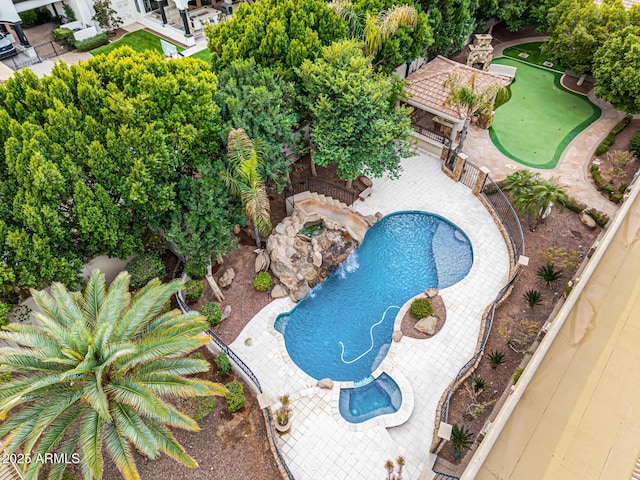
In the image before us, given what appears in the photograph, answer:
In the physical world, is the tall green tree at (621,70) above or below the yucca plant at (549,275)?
above

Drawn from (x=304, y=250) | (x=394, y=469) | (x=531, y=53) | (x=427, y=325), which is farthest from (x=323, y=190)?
(x=531, y=53)

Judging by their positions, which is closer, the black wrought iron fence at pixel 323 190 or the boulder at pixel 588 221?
the boulder at pixel 588 221

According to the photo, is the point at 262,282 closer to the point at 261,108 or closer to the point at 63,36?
the point at 261,108

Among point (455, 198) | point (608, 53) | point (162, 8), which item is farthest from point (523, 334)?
point (162, 8)

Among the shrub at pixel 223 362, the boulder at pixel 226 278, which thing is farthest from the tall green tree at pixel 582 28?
the shrub at pixel 223 362

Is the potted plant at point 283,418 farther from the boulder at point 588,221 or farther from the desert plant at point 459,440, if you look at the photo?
the boulder at point 588,221

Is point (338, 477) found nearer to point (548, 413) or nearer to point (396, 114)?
point (548, 413)

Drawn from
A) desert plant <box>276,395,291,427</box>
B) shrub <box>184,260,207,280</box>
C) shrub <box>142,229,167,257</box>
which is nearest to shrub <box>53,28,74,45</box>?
shrub <box>142,229,167,257</box>
